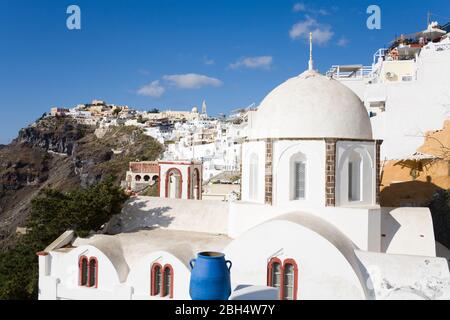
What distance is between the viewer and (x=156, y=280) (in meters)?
13.1

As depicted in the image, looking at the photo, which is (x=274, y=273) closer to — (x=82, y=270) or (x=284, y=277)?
(x=284, y=277)

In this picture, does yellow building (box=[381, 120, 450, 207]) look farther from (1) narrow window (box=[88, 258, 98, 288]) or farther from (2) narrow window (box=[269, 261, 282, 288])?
(1) narrow window (box=[88, 258, 98, 288])

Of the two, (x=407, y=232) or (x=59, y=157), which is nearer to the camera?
(x=407, y=232)

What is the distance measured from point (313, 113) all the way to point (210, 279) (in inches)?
274

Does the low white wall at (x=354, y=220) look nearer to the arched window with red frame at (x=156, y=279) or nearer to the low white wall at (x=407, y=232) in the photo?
the low white wall at (x=407, y=232)

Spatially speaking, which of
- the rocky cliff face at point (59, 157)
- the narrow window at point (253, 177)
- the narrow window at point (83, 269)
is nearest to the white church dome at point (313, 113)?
the narrow window at point (253, 177)

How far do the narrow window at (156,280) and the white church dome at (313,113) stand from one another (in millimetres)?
5325

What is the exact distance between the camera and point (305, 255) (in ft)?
37.0

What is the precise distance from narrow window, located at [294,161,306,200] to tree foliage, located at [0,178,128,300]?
772cm

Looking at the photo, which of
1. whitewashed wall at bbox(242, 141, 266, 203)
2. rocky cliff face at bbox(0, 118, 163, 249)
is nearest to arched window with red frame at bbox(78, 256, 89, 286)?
whitewashed wall at bbox(242, 141, 266, 203)

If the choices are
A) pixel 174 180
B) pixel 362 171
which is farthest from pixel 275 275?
pixel 174 180

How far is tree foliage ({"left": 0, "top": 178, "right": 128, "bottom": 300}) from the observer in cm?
1633
